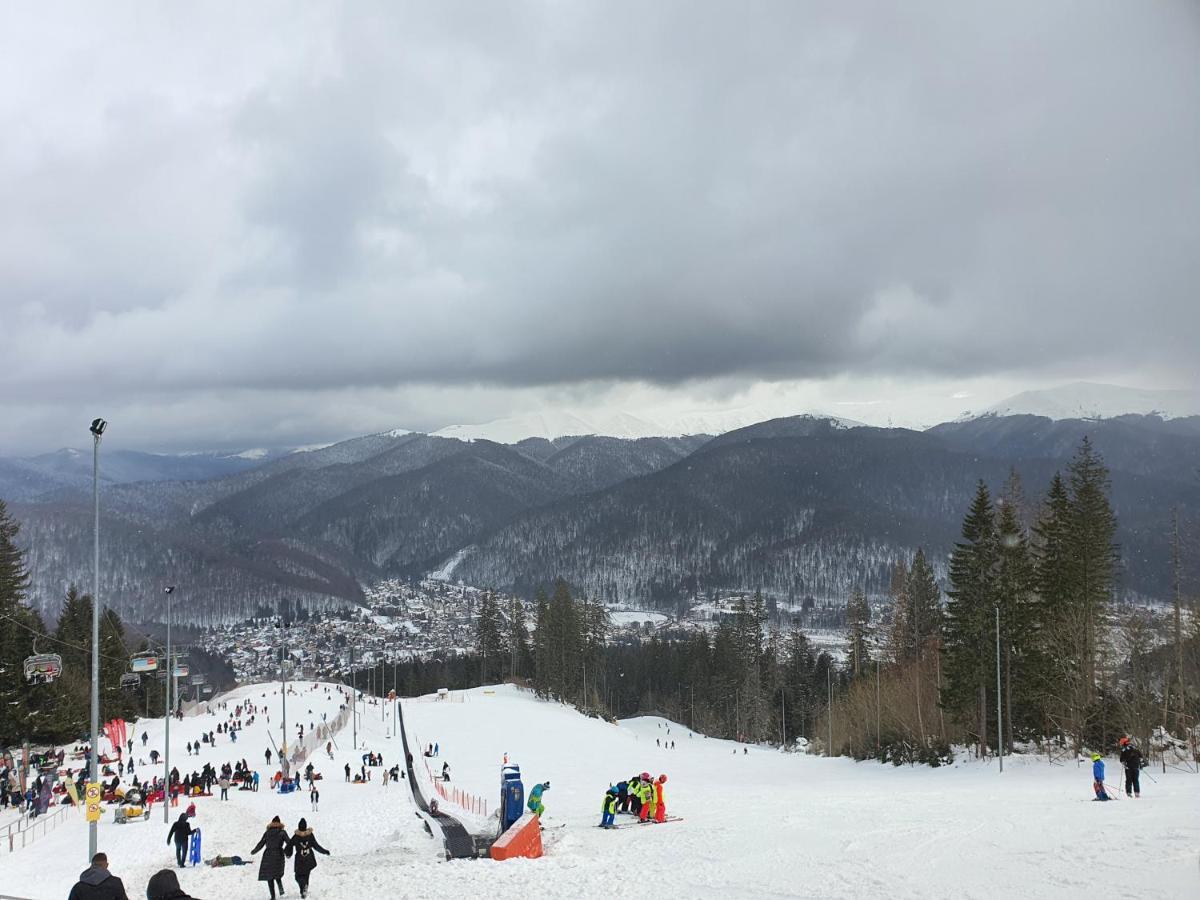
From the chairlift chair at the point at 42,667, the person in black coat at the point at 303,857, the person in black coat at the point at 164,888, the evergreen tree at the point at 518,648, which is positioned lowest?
the evergreen tree at the point at 518,648

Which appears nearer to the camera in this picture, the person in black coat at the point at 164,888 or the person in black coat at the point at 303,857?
the person in black coat at the point at 164,888

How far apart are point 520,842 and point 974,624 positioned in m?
32.5

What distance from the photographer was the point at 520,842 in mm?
20953

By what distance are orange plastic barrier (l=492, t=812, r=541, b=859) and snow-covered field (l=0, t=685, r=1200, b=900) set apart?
0.44m

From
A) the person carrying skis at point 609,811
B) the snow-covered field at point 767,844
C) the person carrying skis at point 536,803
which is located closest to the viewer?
the snow-covered field at point 767,844

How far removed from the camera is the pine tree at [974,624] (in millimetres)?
44719

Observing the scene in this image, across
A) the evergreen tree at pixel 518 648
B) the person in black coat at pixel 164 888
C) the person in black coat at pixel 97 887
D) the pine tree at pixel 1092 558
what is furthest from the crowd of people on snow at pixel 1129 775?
the evergreen tree at pixel 518 648

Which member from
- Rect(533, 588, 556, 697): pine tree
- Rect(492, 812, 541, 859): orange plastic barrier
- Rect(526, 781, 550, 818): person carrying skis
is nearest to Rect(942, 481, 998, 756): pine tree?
Rect(526, 781, 550, 818): person carrying skis

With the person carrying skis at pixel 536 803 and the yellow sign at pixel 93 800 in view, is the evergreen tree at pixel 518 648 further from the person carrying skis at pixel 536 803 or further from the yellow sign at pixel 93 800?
the yellow sign at pixel 93 800

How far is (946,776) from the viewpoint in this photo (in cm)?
4069

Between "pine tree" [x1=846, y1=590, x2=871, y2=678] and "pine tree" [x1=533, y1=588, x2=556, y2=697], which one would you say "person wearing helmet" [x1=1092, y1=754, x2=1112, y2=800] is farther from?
"pine tree" [x1=533, y1=588, x2=556, y2=697]

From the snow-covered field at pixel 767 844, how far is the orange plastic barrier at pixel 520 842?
44 cm

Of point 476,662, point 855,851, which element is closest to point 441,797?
point 855,851

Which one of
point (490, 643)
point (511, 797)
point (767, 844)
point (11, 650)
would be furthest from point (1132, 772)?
point (490, 643)
